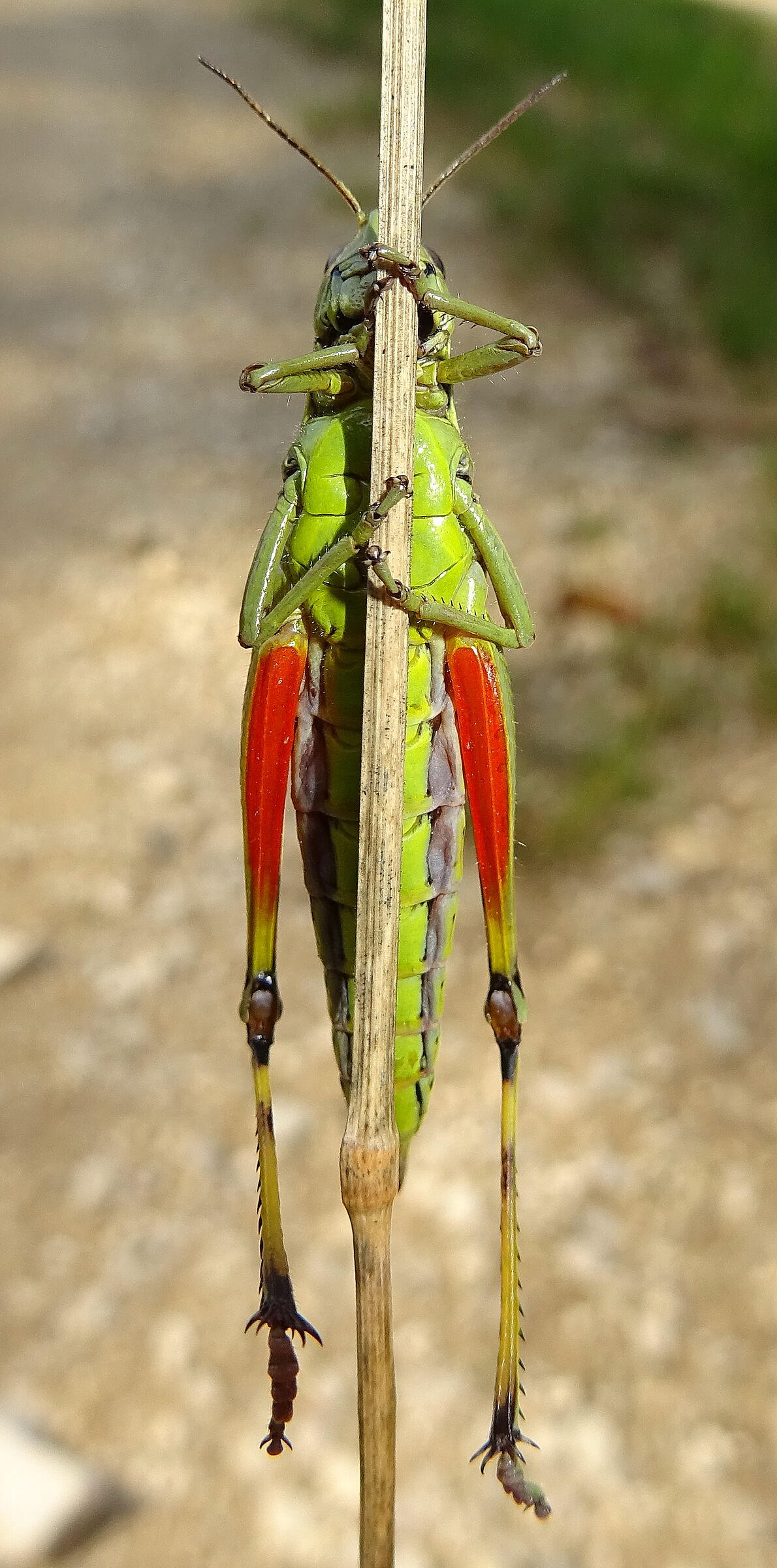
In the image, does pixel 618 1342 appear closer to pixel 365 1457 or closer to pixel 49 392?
pixel 365 1457

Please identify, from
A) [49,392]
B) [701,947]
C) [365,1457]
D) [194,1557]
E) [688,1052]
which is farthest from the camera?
[49,392]

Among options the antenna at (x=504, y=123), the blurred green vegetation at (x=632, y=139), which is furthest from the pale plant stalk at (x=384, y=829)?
the blurred green vegetation at (x=632, y=139)

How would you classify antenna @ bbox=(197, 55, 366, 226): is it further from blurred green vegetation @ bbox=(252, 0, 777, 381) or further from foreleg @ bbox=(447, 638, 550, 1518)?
blurred green vegetation @ bbox=(252, 0, 777, 381)

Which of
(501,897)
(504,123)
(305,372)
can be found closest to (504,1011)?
(501,897)

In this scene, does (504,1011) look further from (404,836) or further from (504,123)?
(504,123)

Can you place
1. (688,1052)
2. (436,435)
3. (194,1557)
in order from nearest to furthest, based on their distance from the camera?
1. (436,435)
2. (194,1557)
3. (688,1052)

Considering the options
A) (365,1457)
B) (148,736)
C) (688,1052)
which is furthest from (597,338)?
(365,1457)

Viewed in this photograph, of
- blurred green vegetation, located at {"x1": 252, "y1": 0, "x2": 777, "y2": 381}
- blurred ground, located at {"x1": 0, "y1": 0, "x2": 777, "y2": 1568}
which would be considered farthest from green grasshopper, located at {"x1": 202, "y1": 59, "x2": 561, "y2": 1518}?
blurred green vegetation, located at {"x1": 252, "y1": 0, "x2": 777, "y2": 381}
